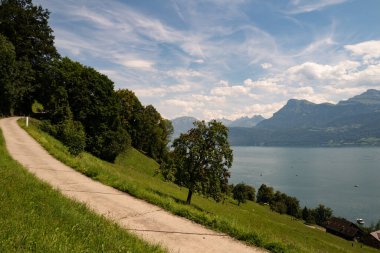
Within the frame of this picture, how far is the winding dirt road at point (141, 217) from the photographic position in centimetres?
1091

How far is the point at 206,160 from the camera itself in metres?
33.2

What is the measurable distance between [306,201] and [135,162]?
129446 mm

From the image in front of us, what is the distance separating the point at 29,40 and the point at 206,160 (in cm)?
4992

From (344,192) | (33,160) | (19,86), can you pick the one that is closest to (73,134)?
(33,160)

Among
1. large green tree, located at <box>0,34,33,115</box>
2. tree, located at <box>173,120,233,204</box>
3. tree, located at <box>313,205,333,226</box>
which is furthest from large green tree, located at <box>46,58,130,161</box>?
tree, located at <box>313,205,333,226</box>

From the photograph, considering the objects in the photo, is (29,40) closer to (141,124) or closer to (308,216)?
(141,124)

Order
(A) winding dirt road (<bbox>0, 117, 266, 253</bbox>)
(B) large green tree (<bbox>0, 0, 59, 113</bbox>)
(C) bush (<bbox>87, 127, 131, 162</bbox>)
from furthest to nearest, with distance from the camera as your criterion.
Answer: (B) large green tree (<bbox>0, 0, 59, 113</bbox>), (C) bush (<bbox>87, 127, 131, 162</bbox>), (A) winding dirt road (<bbox>0, 117, 266, 253</bbox>)

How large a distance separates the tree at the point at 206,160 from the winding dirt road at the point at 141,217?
14148 millimetres

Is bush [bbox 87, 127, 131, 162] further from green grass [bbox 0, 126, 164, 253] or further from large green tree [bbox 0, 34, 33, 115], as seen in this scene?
green grass [bbox 0, 126, 164, 253]

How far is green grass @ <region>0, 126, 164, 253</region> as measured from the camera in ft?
22.0

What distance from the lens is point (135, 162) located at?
7025 centimetres

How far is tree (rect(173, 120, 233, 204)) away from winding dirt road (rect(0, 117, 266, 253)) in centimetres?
1415

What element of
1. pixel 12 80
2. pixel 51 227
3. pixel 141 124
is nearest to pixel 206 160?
pixel 51 227

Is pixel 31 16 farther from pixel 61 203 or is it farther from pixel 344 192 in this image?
pixel 344 192
